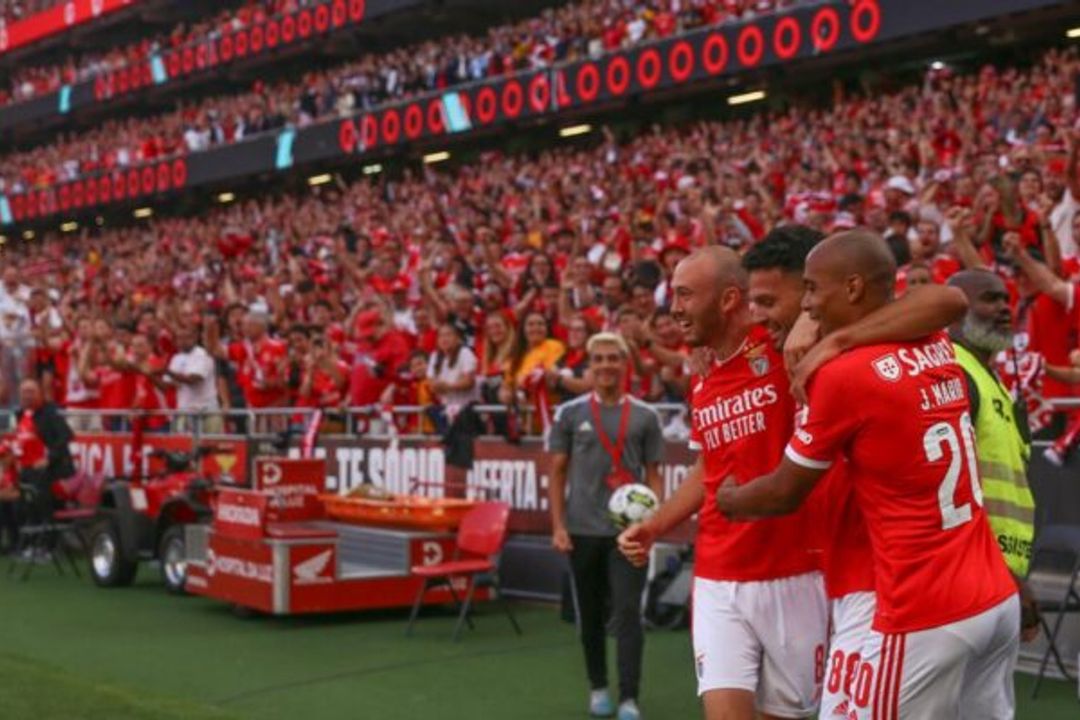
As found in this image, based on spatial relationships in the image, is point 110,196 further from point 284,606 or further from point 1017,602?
point 1017,602

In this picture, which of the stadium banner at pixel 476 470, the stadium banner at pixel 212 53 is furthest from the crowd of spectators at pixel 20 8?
the stadium banner at pixel 476 470

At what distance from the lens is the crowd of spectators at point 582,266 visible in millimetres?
11773

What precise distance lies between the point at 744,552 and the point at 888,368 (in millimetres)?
1204

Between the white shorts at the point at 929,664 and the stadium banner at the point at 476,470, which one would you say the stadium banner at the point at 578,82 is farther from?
the white shorts at the point at 929,664

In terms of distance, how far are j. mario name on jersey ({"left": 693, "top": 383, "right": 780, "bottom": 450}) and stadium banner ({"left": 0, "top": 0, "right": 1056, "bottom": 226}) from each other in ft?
62.5

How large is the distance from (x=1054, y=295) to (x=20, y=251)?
42640mm

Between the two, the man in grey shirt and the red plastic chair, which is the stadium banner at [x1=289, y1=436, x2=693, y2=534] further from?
the man in grey shirt

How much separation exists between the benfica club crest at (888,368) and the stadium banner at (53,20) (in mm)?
48678

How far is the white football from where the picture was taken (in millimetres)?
6457

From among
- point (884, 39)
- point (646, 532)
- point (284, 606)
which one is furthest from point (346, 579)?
point (884, 39)

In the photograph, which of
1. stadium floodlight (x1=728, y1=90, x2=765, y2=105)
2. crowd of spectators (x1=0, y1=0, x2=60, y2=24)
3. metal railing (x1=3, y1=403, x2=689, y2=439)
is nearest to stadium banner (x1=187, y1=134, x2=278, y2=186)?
stadium floodlight (x1=728, y1=90, x2=765, y2=105)

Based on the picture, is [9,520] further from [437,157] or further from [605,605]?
[437,157]

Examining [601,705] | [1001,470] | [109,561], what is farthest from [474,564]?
[1001,470]

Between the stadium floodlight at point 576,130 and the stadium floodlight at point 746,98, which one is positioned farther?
the stadium floodlight at point 576,130
